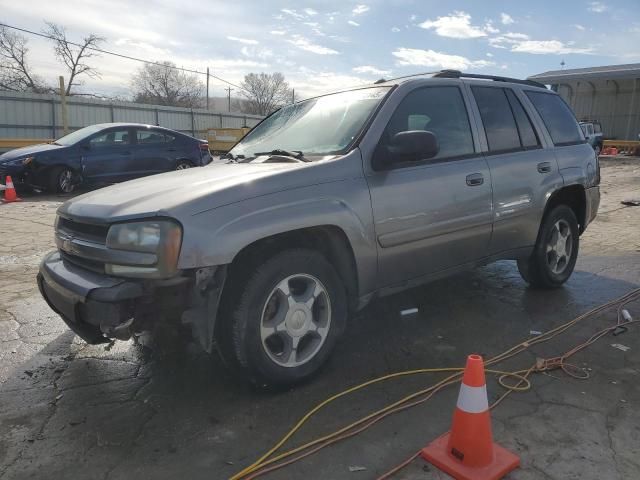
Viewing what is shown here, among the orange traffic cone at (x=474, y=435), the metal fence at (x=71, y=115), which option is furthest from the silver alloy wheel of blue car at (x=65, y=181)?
the metal fence at (x=71, y=115)

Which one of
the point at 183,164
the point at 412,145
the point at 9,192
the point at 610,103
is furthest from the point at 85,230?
the point at 610,103

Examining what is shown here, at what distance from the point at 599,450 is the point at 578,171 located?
3.09 meters

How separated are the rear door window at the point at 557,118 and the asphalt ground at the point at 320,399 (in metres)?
1.51

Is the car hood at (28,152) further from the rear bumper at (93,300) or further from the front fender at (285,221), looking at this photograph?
the front fender at (285,221)

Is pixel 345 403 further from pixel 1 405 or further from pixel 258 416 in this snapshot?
pixel 1 405

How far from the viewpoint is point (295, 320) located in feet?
9.93

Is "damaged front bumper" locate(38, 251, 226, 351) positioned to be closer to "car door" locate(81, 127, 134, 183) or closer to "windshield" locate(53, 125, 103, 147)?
"car door" locate(81, 127, 134, 183)

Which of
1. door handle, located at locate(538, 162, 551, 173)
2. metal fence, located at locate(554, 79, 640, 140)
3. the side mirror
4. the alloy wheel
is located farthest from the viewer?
metal fence, located at locate(554, 79, 640, 140)

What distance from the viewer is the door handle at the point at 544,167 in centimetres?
447

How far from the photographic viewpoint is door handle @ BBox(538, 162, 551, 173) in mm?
4469

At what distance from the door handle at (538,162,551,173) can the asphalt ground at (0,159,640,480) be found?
3.85 ft

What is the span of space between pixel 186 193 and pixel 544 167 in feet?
10.3

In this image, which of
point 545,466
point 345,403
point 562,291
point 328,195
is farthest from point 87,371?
point 562,291

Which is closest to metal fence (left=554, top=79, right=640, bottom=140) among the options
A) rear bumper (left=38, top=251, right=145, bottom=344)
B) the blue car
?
the blue car
